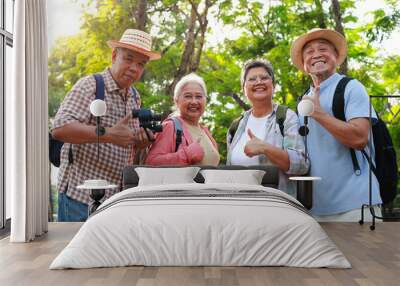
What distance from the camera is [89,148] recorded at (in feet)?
16.8

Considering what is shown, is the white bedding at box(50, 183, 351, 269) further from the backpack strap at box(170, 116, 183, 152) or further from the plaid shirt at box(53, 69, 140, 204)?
the backpack strap at box(170, 116, 183, 152)

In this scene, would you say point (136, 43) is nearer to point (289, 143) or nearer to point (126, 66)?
point (126, 66)

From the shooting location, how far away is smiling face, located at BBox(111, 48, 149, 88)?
523 centimetres

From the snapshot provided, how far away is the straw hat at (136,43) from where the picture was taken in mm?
5266

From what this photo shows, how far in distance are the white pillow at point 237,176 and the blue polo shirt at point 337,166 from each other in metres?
0.56

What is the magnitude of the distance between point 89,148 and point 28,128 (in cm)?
82

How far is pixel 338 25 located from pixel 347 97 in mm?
1869

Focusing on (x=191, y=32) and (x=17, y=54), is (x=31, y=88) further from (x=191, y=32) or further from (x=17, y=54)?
(x=191, y=32)

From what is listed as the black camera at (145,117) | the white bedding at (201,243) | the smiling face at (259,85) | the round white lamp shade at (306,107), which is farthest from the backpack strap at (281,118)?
the white bedding at (201,243)

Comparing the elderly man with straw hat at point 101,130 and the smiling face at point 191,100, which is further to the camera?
the smiling face at point 191,100

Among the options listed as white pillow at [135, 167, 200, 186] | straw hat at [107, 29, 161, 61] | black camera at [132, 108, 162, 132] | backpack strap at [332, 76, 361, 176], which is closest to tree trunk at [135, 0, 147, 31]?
straw hat at [107, 29, 161, 61]

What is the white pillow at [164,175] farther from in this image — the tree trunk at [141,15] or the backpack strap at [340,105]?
the tree trunk at [141,15]

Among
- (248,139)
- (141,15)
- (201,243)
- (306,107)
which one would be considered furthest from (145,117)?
(201,243)

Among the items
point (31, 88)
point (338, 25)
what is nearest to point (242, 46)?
point (338, 25)
